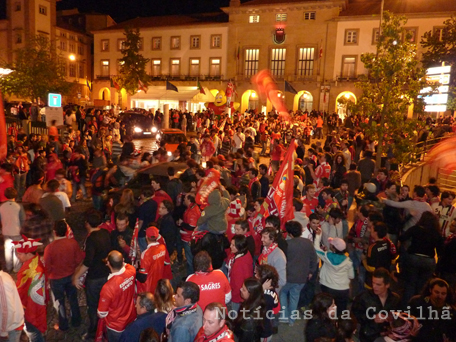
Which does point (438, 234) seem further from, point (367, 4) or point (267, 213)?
point (367, 4)

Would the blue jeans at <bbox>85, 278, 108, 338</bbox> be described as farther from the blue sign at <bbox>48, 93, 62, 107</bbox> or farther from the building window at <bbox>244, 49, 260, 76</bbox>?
the building window at <bbox>244, 49, 260, 76</bbox>

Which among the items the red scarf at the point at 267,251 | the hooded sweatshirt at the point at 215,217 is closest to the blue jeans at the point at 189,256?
the hooded sweatshirt at the point at 215,217

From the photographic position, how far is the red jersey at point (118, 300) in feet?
13.3

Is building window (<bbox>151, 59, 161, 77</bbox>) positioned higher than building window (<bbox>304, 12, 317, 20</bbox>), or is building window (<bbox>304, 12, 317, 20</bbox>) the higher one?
building window (<bbox>304, 12, 317, 20</bbox>)

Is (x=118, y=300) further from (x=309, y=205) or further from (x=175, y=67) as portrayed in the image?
(x=175, y=67)

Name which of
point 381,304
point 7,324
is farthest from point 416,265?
point 7,324

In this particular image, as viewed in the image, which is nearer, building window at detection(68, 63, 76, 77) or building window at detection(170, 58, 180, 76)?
building window at detection(170, 58, 180, 76)

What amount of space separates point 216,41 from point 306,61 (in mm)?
10851

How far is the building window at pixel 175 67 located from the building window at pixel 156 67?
1895mm

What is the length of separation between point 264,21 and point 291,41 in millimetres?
3614

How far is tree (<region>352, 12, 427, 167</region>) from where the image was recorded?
10.5m

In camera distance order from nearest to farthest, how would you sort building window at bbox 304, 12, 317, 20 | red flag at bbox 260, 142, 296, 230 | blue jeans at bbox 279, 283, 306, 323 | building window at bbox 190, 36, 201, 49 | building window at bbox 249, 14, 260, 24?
blue jeans at bbox 279, 283, 306, 323 → red flag at bbox 260, 142, 296, 230 → building window at bbox 304, 12, 317, 20 → building window at bbox 249, 14, 260, 24 → building window at bbox 190, 36, 201, 49

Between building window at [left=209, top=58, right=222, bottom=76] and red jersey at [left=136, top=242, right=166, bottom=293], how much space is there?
42.0 metres

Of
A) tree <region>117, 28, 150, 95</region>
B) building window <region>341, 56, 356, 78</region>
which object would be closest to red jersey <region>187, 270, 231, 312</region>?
building window <region>341, 56, 356, 78</region>
